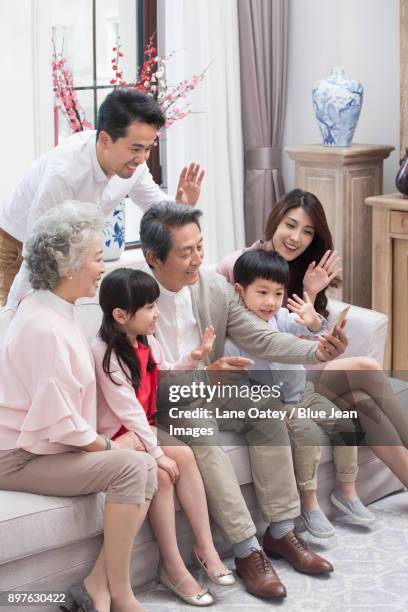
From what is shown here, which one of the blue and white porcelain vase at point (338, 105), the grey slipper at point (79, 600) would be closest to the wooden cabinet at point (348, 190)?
the blue and white porcelain vase at point (338, 105)

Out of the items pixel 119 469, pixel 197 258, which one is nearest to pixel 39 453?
pixel 119 469

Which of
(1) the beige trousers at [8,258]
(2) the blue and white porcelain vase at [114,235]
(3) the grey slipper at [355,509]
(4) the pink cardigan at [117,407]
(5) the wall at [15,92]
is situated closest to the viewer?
(4) the pink cardigan at [117,407]

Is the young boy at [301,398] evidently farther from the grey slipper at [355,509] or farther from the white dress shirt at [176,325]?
the white dress shirt at [176,325]

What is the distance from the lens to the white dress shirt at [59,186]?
3094mm

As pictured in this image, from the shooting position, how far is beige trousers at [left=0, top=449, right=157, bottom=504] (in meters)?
2.53

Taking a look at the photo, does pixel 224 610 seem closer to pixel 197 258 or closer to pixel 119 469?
pixel 119 469

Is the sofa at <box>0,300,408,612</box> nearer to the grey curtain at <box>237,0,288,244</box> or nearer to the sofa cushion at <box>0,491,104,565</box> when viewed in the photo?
the sofa cushion at <box>0,491,104,565</box>

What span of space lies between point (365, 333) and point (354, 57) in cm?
198

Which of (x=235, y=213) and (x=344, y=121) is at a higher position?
(x=344, y=121)

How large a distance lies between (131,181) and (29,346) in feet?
3.61

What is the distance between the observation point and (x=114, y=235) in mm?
4332

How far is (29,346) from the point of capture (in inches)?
98.3

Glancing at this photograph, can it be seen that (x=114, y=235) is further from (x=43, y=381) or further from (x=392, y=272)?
(x=43, y=381)

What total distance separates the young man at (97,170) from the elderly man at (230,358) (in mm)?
236
